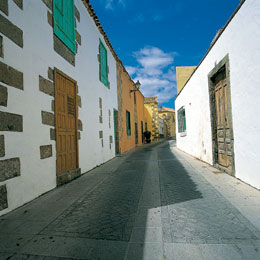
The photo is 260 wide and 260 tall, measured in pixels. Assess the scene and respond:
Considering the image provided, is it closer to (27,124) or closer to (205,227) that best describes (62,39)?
(27,124)

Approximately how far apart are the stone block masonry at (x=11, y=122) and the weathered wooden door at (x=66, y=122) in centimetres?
118

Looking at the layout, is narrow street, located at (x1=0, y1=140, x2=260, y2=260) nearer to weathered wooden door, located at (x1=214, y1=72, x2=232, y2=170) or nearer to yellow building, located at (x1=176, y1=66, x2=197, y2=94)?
weathered wooden door, located at (x1=214, y1=72, x2=232, y2=170)

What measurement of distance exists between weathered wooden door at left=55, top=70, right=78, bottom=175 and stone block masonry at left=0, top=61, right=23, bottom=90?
118 cm

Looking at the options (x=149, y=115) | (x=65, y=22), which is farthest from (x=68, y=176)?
(x=149, y=115)

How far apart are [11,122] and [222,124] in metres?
4.76

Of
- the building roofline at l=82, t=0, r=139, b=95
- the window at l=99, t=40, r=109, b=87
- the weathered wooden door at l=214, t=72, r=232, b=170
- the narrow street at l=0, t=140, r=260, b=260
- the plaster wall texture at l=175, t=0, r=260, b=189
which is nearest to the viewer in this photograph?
the narrow street at l=0, t=140, r=260, b=260

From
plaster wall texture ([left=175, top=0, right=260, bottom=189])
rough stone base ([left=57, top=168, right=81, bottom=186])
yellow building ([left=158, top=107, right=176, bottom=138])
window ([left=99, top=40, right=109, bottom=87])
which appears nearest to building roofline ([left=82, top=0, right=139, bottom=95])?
window ([left=99, top=40, right=109, bottom=87])

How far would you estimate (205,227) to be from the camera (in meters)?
2.17

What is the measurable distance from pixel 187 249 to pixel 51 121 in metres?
3.31

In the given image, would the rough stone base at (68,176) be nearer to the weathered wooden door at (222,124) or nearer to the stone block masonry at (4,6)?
the stone block masonry at (4,6)

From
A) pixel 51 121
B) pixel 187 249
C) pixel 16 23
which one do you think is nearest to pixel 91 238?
pixel 187 249

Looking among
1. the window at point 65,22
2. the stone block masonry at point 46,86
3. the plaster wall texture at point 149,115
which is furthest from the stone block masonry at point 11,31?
the plaster wall texture at point 149,115

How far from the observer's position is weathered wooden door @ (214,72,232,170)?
15.4ft

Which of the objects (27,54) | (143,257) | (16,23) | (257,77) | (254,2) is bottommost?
(143,257)
